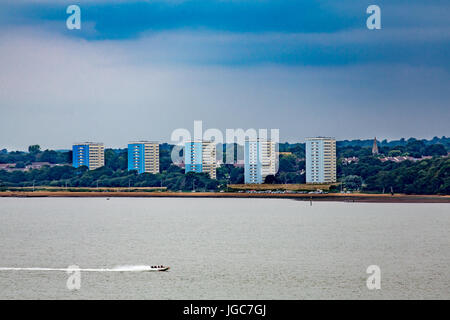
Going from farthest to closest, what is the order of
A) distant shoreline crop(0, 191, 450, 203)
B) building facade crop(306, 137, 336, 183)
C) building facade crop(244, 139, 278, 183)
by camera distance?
building facade crop(306, 137, 336, 183) < building facade crop(244, 139, 278, 183) < distant shoreline crop(0, 191, 450, 203)

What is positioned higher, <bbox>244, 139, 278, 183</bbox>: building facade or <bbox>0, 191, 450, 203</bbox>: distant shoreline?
<bbox>244, 139, 278, 183</bbox>: building facade

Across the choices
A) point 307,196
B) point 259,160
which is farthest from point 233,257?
point 259,160

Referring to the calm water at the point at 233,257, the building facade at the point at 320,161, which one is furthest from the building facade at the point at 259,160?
the calm water at the point at 233,257

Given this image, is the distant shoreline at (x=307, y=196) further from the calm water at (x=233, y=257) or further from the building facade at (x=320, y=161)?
the calm water at (x=233, y=257)

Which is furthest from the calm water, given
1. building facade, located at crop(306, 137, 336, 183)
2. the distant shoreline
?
building facade, located at crop(306, 137, 336, 183)

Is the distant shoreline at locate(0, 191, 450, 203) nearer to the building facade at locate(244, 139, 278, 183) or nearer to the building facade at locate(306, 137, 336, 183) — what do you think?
the building facade at locate(244, 139, 278, 183)

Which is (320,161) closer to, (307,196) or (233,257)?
(307,196)
